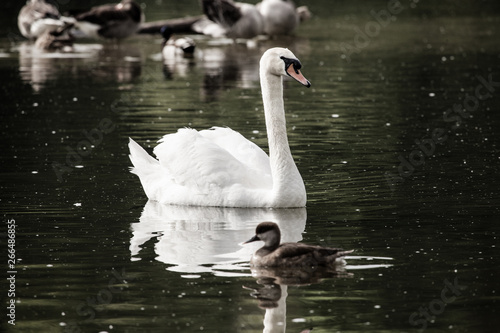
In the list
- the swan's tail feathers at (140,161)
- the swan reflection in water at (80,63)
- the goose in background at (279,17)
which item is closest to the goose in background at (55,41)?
the swan reflection in water at (80,63)

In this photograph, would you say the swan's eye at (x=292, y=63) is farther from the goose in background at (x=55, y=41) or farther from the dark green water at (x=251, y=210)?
the goose in background at (x=55, y=41)

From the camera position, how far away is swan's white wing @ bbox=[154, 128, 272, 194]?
13.0 m

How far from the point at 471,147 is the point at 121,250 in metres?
7.18

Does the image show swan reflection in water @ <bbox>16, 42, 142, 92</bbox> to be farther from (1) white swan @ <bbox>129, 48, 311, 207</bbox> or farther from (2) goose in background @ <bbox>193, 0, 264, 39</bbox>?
(1) white swan @ <bbox>129, 48, 311, 207</bbox>

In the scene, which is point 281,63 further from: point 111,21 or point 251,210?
point 111,21

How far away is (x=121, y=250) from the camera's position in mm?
10820

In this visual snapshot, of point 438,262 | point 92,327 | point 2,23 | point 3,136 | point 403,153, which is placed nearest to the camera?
point 92,327

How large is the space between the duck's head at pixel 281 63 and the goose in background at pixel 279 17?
21856 mm

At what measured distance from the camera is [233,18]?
3419cm

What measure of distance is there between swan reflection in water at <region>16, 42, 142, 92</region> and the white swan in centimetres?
1084

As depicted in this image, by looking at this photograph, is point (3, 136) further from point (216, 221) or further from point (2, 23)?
point (2, 23)

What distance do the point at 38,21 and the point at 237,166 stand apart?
2254 cm

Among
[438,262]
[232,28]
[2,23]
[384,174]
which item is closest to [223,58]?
[232,28]

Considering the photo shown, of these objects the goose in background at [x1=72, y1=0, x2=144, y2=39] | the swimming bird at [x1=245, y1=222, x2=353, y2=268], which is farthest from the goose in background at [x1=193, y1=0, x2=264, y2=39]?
the swimming bird at [x1=245, y1=222, x2=353, y2=268]
